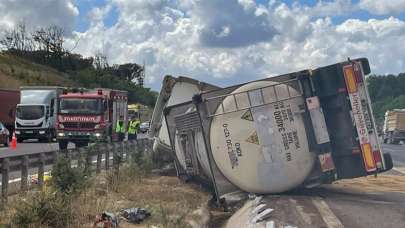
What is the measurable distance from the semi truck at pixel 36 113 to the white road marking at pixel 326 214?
1115 inches

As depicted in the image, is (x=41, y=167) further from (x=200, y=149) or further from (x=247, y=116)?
(x=247, y=116)

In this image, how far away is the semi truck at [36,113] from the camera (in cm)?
3769

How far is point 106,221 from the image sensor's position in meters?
8.62

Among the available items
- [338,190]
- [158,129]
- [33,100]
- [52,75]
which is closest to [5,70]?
[52,75]

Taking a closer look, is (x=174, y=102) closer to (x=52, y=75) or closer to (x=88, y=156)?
(x=88, y=156)

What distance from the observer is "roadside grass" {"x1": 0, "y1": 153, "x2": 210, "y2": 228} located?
8469mm

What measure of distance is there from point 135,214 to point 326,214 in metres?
→ 2.88

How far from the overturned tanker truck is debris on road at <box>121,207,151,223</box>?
224 cm

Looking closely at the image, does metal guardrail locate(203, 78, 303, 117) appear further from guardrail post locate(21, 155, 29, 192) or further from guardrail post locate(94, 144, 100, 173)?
guardrail post locate(94, 144, 100, 173)

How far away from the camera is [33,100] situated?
37781mm

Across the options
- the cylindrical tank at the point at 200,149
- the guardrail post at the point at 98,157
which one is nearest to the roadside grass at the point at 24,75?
the guardrail post at the point at 98,157

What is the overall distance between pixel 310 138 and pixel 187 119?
8.57ft

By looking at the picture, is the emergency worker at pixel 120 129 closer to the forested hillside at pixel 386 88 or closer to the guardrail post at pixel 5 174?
the guardrail post at pixel 5 174

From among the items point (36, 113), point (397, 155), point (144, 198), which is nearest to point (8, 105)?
point (36, 113)
